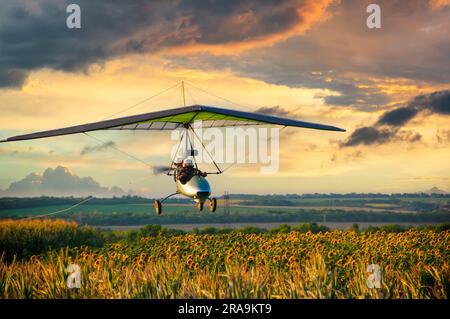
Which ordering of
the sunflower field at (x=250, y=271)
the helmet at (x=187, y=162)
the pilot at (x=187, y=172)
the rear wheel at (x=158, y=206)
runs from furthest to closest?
the rear wheel at (x=158, y=206) → the helmet at (x=187, y=162) → the pilot at (x=187, y=172) → the sunflower field at (x=250, y=271)

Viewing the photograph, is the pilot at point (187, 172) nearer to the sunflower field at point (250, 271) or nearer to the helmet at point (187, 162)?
the helmet at point (187, 162)

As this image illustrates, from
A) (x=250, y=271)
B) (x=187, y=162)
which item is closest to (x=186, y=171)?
(x=187, y=162)

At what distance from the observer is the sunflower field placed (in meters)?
13.8

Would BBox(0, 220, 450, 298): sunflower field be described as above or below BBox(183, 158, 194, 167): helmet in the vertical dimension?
below

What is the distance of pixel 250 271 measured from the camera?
51.9ft

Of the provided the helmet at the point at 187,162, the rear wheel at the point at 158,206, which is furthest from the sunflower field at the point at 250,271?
the helmet at the point at 187,162

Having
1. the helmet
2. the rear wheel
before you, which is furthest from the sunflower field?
the helmet

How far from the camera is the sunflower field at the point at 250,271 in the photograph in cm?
1376

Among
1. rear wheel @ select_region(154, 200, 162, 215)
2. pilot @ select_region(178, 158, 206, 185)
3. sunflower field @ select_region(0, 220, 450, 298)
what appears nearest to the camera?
sunflower field @ select_region(0, 220, 450, 298)

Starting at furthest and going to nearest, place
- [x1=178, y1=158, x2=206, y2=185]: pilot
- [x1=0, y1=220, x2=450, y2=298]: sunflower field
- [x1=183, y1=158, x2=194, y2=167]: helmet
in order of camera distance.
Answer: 1. [x1=183, y1=158, x2=194, y2=167]: helmet
2. [x1=178, y1=158, x2=206, y2=185]: pilot
3. [x1=0, y1=220, x2=450, y2=298]: sunflower field

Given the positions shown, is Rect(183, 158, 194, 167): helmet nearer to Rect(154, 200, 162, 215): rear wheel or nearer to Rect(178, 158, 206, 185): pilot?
Rect(178, 158, 206, 185): pilot

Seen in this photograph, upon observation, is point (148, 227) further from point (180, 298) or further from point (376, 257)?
point (180, 298)

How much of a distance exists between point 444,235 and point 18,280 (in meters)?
21.7

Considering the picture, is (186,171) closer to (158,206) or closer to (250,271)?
(158,206)
